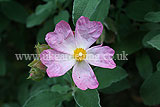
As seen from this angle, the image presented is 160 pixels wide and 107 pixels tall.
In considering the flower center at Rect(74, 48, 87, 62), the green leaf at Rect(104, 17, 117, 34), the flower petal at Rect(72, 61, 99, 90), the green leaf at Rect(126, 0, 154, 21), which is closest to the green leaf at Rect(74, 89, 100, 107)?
the flower petal at Rect(72, 61, 99, 90)

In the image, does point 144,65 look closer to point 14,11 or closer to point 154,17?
point 154,17

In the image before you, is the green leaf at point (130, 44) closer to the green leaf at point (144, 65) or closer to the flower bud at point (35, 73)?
the green leaf at point (144, 65)

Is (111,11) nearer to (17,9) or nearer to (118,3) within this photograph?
(118,3)

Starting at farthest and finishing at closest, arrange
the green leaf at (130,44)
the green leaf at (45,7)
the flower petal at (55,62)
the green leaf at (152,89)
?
the green leaf at (130,44)
the green leaf at (45,7)
the green leaf at (152,89)
the flower petal at (55,62)

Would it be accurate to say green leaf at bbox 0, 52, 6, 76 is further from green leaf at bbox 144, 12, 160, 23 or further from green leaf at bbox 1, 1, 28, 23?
green leaf at bbox 144, 12, 160, 23

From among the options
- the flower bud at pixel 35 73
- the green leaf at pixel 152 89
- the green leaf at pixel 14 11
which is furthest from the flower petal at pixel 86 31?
the green leaf at pixel 14 11

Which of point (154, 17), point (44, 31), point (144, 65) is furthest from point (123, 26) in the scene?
point (44, 31)
